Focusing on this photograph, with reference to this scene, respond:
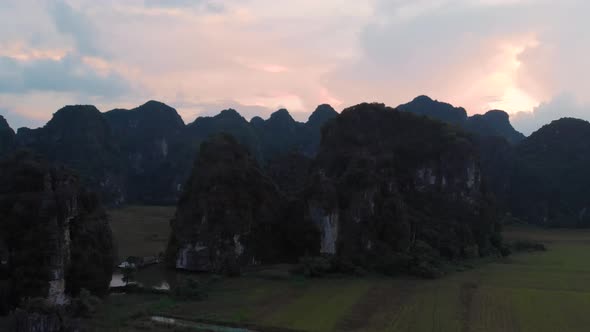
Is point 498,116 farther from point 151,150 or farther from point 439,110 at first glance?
point 151,150

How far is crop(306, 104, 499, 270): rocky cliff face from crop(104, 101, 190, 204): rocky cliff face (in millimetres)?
47472

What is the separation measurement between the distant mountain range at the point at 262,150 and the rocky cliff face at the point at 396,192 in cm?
333

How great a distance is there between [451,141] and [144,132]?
231 feet

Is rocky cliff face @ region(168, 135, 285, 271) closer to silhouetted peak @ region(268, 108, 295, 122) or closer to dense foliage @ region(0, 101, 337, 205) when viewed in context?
dense foliage @ region(0, 101, 337, 205)

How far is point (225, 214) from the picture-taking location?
3356 centimetres

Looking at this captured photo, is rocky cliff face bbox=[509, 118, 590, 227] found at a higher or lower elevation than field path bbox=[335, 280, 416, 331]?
higher

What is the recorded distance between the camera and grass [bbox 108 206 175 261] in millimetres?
39834

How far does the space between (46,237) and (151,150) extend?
7531 cm

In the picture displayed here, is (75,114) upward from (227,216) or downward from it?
upward

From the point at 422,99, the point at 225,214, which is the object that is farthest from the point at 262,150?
the point at 225,214

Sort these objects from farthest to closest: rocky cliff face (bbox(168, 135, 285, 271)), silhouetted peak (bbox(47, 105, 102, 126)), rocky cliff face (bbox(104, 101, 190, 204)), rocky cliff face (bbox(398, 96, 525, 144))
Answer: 1. rocky cliff face (bbox(398, 96, 525, 144))
2. rocky cliff face (bbox(104, 101, 190, 204))
3. silhouetted peak (bbox(47, 105, 102, 126))
4. rocky cliff face (bbox(168, 135, 285, 271))

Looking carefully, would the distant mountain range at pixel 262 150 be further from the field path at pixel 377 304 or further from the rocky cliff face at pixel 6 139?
the field path at pixel 377 304

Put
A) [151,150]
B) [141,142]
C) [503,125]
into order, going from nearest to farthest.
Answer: [151,150] < [141,142] < [503,125]

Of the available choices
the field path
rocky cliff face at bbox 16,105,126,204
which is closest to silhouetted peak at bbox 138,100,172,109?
rocky cliff face at bbox 16,105,126,204
